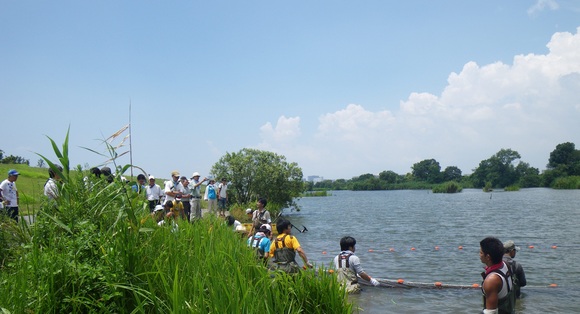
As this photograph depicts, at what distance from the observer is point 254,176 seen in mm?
33719

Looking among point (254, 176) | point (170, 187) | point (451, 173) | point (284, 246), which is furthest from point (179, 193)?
point (451, 173)

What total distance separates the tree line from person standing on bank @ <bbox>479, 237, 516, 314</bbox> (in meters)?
67.6

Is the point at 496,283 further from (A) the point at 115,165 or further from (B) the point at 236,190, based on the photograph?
(B) the point at 236,190

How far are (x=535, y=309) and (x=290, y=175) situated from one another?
26.2 m

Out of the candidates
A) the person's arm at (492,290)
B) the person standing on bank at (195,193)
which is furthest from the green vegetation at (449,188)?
the person's arm at (492,290)

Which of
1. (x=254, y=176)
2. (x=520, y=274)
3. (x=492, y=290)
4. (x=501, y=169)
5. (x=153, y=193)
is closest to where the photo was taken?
(x=492, y=290)

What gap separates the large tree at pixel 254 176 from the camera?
33.5 m

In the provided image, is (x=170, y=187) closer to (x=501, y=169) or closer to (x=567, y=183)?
(x=567, y=183)

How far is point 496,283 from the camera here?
4625mm

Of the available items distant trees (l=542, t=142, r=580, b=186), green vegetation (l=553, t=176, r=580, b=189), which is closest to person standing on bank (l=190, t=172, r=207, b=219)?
green vegetation (l=553, t=176, r=580, b=189)

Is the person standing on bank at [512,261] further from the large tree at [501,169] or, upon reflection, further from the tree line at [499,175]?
the large tree at [501,169]

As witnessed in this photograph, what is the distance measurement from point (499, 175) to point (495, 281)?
4597 inches

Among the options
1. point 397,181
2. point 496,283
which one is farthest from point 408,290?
point 397,181

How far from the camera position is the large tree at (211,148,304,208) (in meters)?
33.5
